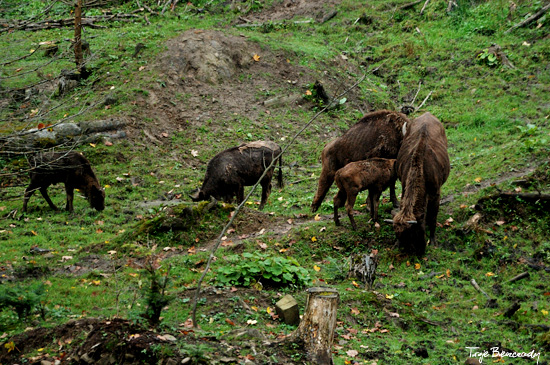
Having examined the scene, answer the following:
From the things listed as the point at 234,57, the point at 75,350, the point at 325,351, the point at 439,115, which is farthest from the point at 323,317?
the point at 234,57

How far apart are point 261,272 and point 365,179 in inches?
155

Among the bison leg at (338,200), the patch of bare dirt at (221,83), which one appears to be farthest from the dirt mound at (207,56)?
the bison leg at (338,200)

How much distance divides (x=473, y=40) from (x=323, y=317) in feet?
65.4

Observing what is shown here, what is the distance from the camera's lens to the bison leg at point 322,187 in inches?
498

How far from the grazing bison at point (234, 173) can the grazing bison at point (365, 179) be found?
8.71ft

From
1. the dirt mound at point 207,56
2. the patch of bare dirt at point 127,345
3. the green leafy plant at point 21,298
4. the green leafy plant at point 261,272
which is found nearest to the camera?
the patch of bare dirt at point 127,345

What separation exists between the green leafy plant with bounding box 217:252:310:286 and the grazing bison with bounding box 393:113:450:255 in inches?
92.8

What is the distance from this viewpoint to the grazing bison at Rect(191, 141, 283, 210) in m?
13.5

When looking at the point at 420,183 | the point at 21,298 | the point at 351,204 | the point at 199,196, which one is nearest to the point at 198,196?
the point at 199,196

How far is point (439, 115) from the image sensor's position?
18.8m

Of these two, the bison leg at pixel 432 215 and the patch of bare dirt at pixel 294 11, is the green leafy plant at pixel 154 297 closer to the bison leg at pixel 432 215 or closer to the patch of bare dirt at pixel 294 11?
the bison leg at pixel 432 215

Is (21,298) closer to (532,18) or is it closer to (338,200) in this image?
(338,200)

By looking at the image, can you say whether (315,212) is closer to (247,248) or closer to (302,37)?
(247,248)

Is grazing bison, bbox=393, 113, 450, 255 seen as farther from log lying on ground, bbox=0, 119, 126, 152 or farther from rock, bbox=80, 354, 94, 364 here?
log lying on ground, bbox=0, 119, 126, 152
